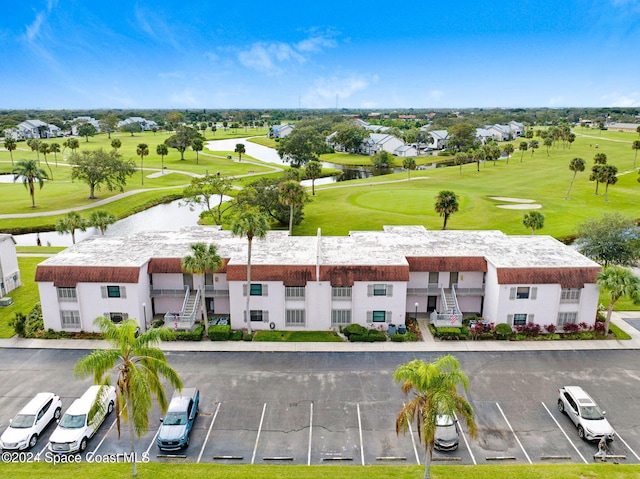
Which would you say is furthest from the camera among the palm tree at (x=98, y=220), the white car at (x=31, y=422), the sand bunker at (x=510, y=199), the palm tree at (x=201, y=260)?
the sand bunker at (x=510, y=199)

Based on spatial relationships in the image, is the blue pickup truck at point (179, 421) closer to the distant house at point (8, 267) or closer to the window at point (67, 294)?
the window at point (67, 294)

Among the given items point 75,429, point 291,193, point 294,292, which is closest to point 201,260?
point 294,292

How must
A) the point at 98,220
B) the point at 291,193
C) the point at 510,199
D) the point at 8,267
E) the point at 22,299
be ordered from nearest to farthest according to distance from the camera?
1. the point at 22,299
2. the point at 8,267
3. the point at 98,220
4. the point at 291,193
5. the point at 510,199

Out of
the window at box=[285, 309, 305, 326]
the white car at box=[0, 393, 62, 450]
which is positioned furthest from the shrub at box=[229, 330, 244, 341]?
the white car at box=[0, 393, 62, 450]

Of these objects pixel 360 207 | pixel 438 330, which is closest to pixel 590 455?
pixel 438 330

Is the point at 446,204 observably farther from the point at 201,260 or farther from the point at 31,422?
the point at 31,422

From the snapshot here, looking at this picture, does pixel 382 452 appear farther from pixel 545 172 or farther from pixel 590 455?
pixel 545 172

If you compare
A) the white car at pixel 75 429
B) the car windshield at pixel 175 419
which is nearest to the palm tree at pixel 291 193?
the car windshield at pixel 175 419
